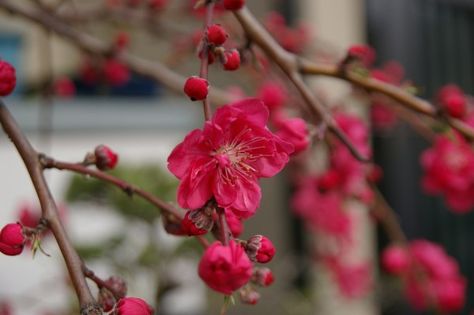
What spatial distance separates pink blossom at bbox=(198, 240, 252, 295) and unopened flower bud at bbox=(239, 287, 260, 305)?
3.6 inches

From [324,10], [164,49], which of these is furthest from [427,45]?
[164,49]

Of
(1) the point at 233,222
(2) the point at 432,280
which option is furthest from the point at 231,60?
(2) the point at 432,280

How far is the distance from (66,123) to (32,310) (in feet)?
2.06

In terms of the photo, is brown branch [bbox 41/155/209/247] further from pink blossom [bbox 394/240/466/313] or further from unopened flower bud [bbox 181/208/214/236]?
pink blossom [bbox 394/240/466/313]

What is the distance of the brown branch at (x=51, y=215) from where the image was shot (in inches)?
16.5

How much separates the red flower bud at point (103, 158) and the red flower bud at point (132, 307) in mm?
163

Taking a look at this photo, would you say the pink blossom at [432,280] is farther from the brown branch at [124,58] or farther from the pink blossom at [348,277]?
the pink blossom at [348,277]

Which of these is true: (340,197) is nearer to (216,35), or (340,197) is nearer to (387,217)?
(387,217)

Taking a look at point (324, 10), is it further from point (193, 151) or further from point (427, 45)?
point (193, 151)

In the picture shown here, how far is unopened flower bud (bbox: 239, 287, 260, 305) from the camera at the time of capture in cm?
51

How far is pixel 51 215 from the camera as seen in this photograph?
47 centimetres

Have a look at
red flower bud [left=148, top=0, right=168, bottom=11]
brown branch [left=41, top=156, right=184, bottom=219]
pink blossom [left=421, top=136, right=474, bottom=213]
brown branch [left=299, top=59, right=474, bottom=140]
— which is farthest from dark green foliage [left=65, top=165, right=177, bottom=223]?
brown branch [left=41, top=156, right=184, bottom=219]

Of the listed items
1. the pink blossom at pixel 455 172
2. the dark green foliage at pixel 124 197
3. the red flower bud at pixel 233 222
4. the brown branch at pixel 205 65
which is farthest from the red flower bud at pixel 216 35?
the dark green foliage at pixel 124 197

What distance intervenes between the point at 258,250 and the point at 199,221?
0.05m
